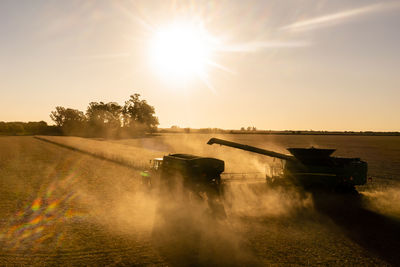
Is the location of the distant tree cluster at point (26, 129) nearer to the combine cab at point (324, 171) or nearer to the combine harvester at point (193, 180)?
the combine harvester at point (193, 180)

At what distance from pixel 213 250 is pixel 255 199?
6.97 m

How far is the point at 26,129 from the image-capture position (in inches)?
6166

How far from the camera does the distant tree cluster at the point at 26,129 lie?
145 metres

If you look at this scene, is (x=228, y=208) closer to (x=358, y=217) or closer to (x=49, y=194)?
(x=358, y=217)

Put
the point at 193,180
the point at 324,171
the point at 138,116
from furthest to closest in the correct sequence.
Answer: the point at 138,116
the point at 324,171
the point at 193,180

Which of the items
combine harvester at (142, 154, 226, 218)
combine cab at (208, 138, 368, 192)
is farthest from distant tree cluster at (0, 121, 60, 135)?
combine cab at (208, 138, 368, 192)

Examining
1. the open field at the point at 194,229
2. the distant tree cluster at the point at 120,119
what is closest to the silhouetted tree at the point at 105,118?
the distant tree cluster at the point at 120,119

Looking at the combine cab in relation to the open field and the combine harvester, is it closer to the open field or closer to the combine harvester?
the open field

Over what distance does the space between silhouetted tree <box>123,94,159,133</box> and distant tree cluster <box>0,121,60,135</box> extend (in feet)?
140

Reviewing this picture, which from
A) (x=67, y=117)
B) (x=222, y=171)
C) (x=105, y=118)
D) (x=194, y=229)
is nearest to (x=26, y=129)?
(x=67, y=117)

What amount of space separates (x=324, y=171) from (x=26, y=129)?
590ft

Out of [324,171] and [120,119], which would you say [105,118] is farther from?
[324,171]

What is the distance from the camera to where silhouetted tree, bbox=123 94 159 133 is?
136625 millimetres

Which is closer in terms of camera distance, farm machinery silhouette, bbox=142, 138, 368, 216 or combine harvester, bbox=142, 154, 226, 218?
combine harvester, bbox=142, 154, 226, 218
